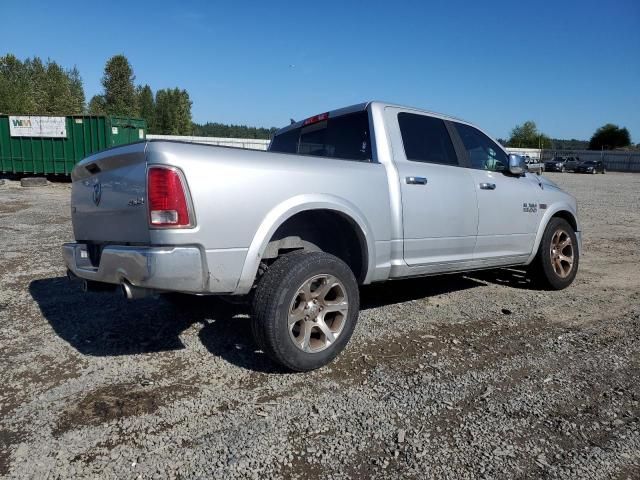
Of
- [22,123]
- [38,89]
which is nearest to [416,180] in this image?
[22,123]

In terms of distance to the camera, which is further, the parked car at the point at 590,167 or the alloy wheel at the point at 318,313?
the parked car at the point at 590,167

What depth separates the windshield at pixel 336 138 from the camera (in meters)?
3.86

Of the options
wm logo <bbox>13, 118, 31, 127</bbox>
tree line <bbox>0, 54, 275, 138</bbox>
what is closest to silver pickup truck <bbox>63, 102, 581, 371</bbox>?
wm logo <bbox>13, 118, 31, 127</bbox>

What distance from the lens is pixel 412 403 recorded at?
273cm

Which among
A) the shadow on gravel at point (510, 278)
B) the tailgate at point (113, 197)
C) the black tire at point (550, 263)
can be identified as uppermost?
the tailgate at point (113, 197)

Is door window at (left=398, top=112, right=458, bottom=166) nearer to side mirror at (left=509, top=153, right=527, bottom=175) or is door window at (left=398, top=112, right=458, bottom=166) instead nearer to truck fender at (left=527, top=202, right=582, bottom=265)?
side mirror at (left=509, top=153, right=527, bottom=175)

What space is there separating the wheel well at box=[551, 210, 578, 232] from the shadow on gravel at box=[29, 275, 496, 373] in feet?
4.47

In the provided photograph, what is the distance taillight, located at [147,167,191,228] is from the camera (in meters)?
2.59

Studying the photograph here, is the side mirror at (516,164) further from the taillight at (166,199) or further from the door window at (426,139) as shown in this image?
the taillight at (166,199)

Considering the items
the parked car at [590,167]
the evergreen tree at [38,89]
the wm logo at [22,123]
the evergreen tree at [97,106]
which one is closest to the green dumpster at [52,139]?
the wm logo at [22,123]

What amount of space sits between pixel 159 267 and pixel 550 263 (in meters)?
4.19

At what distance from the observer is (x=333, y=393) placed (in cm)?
285

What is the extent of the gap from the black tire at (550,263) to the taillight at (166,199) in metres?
3.93

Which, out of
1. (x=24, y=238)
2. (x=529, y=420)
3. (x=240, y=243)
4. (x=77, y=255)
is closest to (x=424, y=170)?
(x=240, y=243)
